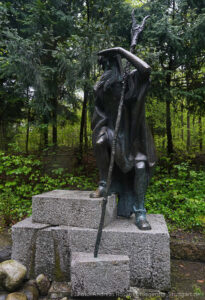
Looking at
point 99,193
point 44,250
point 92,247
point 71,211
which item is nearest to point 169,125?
point 99,193

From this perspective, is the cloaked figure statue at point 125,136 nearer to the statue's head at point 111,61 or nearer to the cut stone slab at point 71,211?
the statue's head at point 111,61

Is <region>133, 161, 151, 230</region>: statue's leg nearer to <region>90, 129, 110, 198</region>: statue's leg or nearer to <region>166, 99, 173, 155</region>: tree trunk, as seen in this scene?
<region>90, 129, 110, 198</region>: statue's leg

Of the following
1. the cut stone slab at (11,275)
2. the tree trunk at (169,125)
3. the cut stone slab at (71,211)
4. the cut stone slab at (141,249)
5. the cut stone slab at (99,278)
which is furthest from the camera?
the tree trunk at (169,125)

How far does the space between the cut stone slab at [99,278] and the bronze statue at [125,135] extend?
0.61m

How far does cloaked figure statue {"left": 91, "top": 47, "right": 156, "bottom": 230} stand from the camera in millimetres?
2688

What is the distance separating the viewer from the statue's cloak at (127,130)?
269cm

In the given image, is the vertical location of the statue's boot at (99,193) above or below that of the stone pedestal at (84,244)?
above

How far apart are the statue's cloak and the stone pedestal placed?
36 cm

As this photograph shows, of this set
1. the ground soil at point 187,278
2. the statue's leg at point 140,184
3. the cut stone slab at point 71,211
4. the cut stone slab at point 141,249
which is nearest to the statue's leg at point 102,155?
the cut stone slab at point 71,211

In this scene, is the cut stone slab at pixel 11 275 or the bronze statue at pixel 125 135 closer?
the cut stone slab at pixel 11 275

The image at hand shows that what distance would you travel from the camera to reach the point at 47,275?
2516 mm

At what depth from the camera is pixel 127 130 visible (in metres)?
2.81

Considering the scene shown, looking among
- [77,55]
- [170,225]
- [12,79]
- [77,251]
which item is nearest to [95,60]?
[77,55]

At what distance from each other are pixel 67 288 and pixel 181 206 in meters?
2.76
